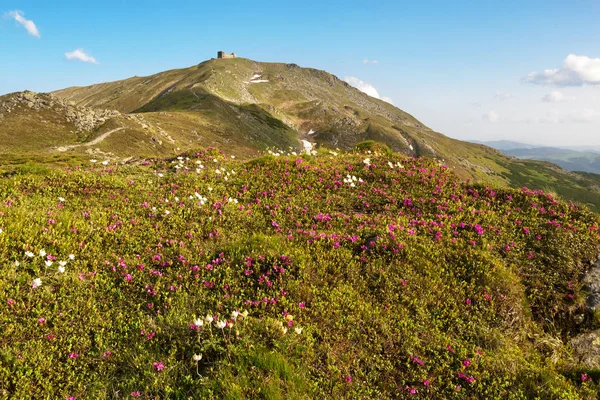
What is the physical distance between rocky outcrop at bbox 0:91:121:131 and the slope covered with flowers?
3375 inches

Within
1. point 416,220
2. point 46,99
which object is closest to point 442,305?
point 416,220

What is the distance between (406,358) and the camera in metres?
6.46

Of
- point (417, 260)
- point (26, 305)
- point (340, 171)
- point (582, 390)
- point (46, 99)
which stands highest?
point (46, 99)

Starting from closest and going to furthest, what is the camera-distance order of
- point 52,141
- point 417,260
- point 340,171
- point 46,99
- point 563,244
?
point 417,260
point 563,244
point 340,171
point 52,141
point 46,99

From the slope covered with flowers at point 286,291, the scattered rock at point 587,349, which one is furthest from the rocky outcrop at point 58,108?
the scattered rock at point 587,349

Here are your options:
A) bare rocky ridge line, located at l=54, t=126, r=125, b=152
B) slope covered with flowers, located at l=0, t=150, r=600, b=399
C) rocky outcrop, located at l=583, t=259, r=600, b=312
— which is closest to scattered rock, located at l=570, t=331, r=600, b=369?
slope covered with flowers, located at l=0, t=150, r=600, b=399

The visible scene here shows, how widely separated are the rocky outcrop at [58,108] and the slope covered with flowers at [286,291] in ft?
281

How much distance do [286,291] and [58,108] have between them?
4093 inches

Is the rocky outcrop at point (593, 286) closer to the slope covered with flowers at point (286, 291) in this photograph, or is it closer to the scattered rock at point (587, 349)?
the slope covered with flowers at point (286, 291)

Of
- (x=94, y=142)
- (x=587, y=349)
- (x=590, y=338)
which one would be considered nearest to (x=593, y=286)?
(x=590, y=338)

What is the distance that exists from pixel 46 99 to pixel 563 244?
112m

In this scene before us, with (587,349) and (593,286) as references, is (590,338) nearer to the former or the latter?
(587,349)

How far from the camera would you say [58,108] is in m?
86.2

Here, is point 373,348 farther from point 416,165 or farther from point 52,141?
point 52,141
